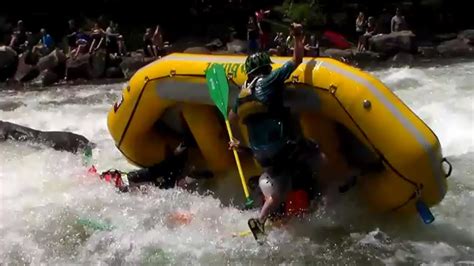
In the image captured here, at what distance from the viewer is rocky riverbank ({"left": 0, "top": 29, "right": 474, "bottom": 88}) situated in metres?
15.2

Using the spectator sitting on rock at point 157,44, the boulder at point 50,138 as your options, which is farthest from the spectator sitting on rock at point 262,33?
the boulder at point 50,138

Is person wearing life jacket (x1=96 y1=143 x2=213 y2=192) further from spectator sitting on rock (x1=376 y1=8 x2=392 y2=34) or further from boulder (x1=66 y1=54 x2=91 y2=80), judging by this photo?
spectator sitting on rock (x1=376 y1=8 x2=392 y2=34)

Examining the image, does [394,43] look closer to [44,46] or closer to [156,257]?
[44,46]

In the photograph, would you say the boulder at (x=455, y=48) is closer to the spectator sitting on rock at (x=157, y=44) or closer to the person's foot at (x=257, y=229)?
the spectator sitting on rock at (x=157, y=44)

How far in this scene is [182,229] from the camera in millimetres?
5594

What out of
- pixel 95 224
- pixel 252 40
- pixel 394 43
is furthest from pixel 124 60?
pixel 95 224

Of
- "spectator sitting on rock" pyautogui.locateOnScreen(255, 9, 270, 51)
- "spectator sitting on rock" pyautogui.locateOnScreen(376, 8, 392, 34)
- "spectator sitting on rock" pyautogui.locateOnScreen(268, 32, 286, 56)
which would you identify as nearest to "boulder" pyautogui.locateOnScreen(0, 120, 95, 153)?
"spectator sitting on rock" pyautogui.locateOnScreen(268, 32, 286, 56)

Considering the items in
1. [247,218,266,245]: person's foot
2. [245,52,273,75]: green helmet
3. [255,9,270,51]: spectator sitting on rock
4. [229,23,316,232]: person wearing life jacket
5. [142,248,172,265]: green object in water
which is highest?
[245,52,273,75]: green helmet

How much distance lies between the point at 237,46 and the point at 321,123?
12379 mm

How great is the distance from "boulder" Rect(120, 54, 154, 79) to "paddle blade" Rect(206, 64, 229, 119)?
32.3ft

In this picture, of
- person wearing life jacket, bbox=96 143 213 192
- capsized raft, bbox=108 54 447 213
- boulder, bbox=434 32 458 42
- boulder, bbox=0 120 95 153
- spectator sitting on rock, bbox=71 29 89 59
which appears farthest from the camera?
boulder, bbox=434 32 458 42

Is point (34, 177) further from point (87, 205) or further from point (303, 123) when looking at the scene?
point (303, 123)

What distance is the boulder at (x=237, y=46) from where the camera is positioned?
17.2 meters

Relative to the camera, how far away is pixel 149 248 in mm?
5301
